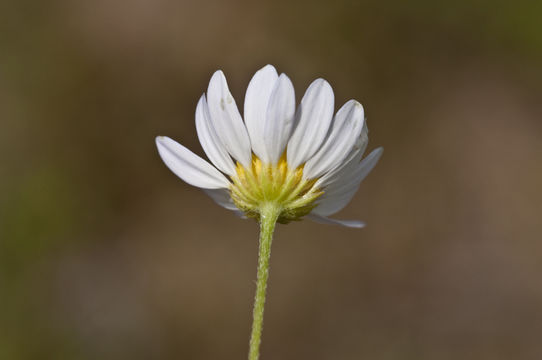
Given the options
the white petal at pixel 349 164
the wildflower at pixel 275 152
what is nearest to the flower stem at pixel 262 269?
the wildflower at pixel 275 152

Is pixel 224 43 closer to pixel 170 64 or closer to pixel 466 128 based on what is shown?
pixel 170 64

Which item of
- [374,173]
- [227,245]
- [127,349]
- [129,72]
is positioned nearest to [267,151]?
[127,349]

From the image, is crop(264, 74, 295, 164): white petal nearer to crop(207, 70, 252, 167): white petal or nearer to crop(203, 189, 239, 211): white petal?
crop(207, 70, 252, 167): white petal

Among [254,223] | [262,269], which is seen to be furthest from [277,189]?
[254,223]

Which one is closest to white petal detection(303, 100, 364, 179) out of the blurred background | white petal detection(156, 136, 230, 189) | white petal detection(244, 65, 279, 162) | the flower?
the flower

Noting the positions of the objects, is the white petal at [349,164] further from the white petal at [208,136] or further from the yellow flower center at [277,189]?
the white petal at [208,136]

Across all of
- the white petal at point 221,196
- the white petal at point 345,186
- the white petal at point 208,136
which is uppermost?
the white petal at point 208,136

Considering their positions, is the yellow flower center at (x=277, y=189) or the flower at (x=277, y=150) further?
the yellow flower center at (x=277, y=189)

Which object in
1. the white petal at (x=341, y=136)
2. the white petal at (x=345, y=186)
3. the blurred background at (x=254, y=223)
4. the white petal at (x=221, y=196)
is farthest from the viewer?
the blurred background at (x=254, y=223)
